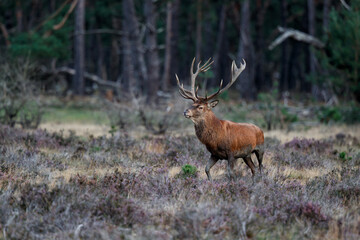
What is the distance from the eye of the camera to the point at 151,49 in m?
19.5

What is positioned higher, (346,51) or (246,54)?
(346,51)

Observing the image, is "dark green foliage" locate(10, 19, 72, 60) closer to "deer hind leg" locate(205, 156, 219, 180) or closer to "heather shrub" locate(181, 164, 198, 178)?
"heather shrub" locate(181, 164, 198, 178)

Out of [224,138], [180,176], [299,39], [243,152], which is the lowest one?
[180,176]

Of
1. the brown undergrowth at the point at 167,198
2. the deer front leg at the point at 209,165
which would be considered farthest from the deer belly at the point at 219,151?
the brown undergrowth at the point at 167,198

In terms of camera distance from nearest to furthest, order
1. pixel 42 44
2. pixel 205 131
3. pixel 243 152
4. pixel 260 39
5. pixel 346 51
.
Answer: pixel 205 131 → pixel 243 152 → pixel 346 51 → pixel 42 44 → pixel 260 39

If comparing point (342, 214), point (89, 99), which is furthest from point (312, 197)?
point (89, 99)

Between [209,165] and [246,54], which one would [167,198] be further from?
[246,54]

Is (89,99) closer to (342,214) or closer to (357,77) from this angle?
(357,77)

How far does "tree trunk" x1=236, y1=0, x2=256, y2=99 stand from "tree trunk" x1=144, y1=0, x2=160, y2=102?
7058mm

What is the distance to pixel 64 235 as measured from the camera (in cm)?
453

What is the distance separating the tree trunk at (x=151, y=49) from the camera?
1941 centimetres

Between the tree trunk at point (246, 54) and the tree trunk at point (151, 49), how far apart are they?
7058 mm

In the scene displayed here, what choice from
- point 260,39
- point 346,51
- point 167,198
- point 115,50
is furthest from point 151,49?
point 115,50

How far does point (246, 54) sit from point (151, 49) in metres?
7.88
